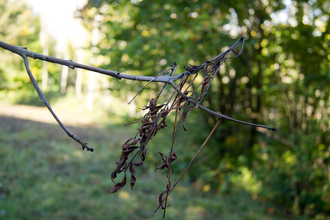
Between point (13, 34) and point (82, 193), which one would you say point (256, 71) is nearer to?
point (82, 193)

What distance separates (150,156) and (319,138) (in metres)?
4.63

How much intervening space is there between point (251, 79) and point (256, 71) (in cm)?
24

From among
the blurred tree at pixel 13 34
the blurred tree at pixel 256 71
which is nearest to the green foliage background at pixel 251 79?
the blurred tree at pixel 256 71

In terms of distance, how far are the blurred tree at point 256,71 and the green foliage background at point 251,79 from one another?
2 cm

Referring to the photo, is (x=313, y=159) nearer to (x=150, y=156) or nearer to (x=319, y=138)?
(x=319, y=138)

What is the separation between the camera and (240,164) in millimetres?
5738

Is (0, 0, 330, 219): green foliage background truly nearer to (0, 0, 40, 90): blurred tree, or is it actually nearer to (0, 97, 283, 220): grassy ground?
(0, 97, 283, 220): grassy ground

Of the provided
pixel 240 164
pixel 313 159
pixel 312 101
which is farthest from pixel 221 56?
pixel 240 164

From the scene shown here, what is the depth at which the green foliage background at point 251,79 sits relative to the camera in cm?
414

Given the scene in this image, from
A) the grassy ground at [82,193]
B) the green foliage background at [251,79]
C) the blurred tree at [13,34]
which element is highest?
the blurred tree at [13,34]

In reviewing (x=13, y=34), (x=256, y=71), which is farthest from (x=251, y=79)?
(x=13, y=34)

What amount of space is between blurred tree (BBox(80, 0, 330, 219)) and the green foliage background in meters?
0.02

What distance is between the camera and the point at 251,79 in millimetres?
5750

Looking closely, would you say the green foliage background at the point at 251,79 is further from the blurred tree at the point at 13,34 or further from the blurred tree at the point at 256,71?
the blurred tree at the point at 13,34
